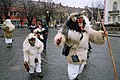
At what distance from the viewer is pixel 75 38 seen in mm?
5555

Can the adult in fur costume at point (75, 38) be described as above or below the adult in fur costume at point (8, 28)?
above

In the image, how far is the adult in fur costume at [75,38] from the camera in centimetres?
555

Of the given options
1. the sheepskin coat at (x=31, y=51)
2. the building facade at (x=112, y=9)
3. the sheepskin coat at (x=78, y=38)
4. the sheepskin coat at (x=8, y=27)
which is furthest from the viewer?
the building facade at (x=112, y=9)

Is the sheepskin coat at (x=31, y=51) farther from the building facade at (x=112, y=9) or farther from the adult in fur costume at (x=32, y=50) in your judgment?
the building facade at (x=112, y=9)

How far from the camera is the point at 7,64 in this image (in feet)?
31.8

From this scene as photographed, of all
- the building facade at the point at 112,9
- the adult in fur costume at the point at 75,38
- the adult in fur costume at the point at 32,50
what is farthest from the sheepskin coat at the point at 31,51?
the building facade at the point at 112,9

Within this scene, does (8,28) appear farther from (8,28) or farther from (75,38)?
(75,38)

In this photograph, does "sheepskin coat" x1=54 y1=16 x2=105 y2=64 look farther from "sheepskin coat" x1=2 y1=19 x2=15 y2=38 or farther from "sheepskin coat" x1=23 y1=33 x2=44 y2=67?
"sheepskin coat" x1=2 y1=19 x2=15 y2=38

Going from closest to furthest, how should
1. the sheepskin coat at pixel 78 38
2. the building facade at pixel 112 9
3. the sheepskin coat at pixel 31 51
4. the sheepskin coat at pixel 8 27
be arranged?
the sheepskin coat at pixel 78 38, the sheepskin coat at pixel 31 51, the sheepskin coat at pixel 8 27, the building facade at pixel 112 9

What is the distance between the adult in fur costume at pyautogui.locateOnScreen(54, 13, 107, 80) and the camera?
5551 mm

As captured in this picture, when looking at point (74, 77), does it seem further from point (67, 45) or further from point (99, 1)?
point (99, 1)

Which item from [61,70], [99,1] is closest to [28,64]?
[61,70]

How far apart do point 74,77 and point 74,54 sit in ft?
1.59

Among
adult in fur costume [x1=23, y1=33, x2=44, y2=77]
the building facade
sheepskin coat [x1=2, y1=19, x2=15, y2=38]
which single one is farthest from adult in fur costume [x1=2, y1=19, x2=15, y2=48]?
the building facade
